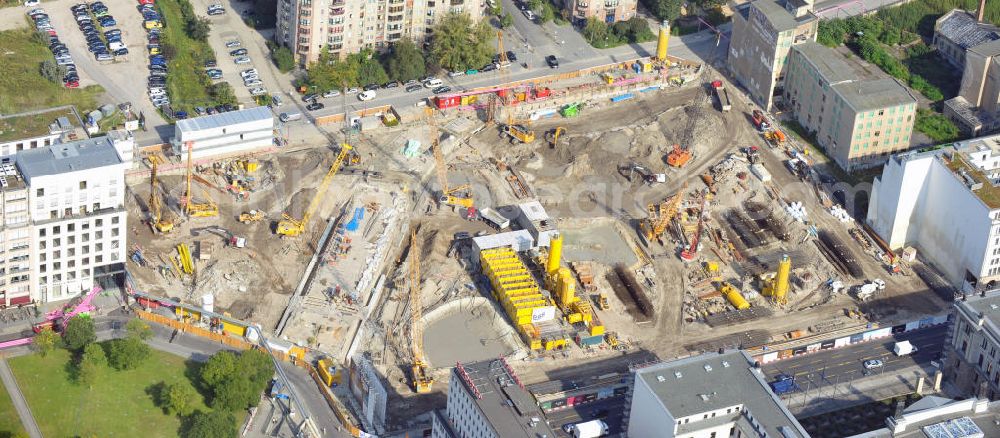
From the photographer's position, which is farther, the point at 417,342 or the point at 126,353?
the point at 417,342

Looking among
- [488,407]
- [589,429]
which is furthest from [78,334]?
[589,429]

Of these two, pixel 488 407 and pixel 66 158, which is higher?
pixel 66 158

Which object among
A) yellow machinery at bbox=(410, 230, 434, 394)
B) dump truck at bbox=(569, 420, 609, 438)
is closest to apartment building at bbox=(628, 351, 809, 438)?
dump truck at bbox=(569, 420, 609, 438)

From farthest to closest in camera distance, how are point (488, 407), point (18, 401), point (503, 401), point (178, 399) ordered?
point (18, 401) < point (178, 399) < point (503, 401) < point (488, 407)

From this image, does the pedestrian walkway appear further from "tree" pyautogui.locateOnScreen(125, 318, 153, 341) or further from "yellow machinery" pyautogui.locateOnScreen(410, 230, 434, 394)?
"yellow machinery" pyautogui.locateOnScreen(410, 230, 434, 394)

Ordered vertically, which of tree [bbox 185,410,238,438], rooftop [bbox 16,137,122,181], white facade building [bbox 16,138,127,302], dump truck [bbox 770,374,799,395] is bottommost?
tree [bbox 185,410,238,438]

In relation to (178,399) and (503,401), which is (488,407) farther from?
(178,399)

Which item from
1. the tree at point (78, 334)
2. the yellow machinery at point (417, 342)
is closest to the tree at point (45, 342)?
the tree at point (78, 334)
